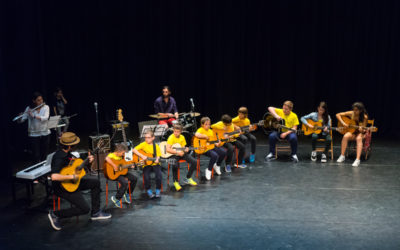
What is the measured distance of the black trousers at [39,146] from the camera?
258 inches

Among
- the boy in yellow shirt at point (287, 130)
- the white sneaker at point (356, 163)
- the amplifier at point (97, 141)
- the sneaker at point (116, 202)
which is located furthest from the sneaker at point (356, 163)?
the amplifier at point (97, 141)

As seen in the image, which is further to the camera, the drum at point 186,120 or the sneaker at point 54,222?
the drum at point 186,120

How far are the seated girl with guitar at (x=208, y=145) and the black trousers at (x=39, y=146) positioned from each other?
8.45 feet

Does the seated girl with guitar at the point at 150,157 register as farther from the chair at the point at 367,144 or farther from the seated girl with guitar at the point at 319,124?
the chair at the point at 367,144

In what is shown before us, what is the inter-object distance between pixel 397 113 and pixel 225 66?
455 centimetres

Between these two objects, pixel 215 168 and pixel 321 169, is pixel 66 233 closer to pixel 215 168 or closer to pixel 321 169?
pixel 215 168

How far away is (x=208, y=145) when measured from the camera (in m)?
6.80

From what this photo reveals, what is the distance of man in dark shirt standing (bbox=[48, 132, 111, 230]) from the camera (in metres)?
4.62

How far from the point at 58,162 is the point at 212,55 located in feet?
22.2

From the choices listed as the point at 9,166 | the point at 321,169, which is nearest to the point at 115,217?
the point at 9,166

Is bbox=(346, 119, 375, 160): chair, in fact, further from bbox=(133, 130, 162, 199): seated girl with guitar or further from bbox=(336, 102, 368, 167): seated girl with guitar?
bbox=(133, 130, 162, 199): seated girl with guitar

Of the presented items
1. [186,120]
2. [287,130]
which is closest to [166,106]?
A: [186,120]

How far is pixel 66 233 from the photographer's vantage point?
4.66 meters

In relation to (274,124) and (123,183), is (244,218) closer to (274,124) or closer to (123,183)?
(123,183)
